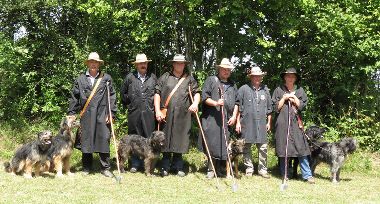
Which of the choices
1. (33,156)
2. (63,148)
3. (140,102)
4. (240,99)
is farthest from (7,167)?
(240,99)

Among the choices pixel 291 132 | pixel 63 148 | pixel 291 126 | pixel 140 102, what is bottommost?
pixel 63 148

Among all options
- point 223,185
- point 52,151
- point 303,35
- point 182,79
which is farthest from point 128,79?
point 303,35

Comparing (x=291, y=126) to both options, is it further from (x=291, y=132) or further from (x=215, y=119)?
(x=215, y=119)

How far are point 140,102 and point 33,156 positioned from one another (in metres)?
2.11

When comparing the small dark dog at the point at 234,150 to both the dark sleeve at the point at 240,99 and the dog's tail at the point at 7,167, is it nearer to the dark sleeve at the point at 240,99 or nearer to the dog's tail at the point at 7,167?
the dark sleeve at the point at 240,99

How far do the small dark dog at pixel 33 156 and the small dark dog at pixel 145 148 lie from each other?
139 centimetres

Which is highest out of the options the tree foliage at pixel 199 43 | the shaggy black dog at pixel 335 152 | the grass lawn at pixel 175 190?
the tree foliage at pixel 199 43

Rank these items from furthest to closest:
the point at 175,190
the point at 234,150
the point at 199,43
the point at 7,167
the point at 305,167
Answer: the point at 199,43
the point at 305,167
the point at 234,150
the point at 7,167
the point at 175,190

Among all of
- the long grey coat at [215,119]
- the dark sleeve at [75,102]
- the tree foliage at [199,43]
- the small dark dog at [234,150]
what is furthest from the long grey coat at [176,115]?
the tree foliage at [199,43]

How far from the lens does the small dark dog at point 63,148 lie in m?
8.14

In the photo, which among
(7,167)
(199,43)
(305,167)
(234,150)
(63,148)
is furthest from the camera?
(199,43)

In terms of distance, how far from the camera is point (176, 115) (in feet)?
27.7

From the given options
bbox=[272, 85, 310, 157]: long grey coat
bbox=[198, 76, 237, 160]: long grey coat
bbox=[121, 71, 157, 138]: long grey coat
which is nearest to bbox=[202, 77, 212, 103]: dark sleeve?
bbox=[198, 76, 237, 160]: long grey coat

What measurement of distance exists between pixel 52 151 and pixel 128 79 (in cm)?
191
